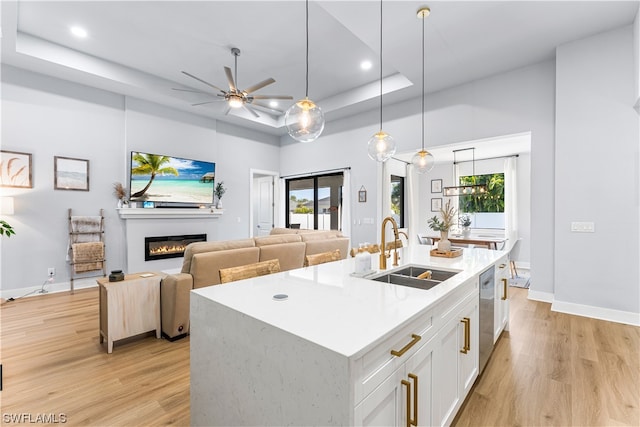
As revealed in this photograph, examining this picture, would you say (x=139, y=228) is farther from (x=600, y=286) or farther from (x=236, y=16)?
(x=600, y=286)

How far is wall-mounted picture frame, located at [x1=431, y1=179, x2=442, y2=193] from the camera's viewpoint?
26.3 ft

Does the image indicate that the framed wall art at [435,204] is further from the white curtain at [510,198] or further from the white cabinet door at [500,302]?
the white cabinet door at [500,302]

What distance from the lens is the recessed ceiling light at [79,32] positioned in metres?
3.70

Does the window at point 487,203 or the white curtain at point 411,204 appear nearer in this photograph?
the window at point 487,203

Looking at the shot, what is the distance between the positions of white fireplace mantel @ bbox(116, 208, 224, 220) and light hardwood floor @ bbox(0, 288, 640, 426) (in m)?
2.17

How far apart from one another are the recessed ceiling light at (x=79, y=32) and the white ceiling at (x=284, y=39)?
7 cm

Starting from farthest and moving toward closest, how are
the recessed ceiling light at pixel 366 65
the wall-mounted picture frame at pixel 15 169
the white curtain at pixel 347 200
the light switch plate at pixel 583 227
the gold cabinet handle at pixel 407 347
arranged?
the white curtain at pixel 347 200
the recessed ceiling light at pixel 366 65
the wall-mounted picture frame at pixel 15 169
the light switch plate at pixel 583 227
the gold cabinet handle at pixel 407 347

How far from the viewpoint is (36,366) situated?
2359 millimetres

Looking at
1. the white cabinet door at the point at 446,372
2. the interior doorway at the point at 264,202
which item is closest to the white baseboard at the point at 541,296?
the white cabinet door at the point at 446,372

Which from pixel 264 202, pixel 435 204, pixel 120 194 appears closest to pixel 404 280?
pixel 120 194

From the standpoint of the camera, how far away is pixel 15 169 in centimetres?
420

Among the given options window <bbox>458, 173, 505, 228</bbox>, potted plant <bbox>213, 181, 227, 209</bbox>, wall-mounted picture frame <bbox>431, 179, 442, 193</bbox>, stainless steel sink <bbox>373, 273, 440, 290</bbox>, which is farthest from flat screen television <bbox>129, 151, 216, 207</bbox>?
window <bbox>458, 173, 505, 228</bbox>

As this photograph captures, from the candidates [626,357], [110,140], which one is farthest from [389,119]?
[110,140]

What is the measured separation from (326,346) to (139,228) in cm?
545
